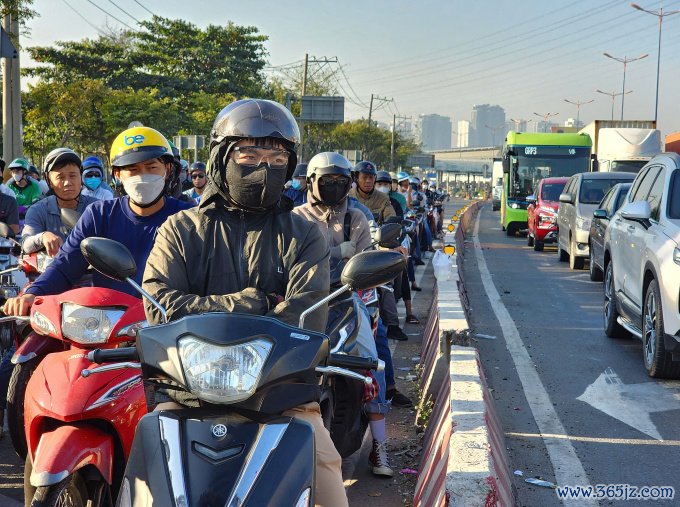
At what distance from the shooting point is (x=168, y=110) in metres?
44.9

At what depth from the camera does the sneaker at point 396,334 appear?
9.98 m

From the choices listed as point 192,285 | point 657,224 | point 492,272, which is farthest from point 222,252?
point 492,272

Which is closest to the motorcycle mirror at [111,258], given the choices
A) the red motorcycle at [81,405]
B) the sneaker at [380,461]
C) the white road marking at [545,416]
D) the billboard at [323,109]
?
the red motorcycle at [81,405]

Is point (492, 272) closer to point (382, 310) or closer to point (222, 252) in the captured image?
point (382, 310)

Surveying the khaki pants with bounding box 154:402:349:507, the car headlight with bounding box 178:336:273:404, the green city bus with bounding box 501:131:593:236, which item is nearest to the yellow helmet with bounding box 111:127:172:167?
the khaki pants with bounding box 154:402:349:507

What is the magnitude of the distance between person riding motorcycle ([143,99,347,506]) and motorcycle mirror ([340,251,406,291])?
0.21 metres

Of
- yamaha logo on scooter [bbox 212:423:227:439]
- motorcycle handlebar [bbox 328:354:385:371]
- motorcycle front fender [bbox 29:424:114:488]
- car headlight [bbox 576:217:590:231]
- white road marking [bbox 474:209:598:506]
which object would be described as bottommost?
white road marking [bbox 474:209:598:506]

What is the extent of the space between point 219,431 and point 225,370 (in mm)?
188

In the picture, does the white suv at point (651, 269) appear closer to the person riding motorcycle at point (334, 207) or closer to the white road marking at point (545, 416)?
the white road marking at point (545, 416)

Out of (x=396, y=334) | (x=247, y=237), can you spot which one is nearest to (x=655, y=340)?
(x=396, y=334)

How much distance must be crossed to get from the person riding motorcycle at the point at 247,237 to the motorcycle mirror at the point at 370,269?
213 mm

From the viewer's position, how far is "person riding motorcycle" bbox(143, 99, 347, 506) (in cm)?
326

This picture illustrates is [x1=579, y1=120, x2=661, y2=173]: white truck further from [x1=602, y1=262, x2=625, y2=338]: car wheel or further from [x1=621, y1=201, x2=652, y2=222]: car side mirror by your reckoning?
[x1=621, y1=201, x2=652, y2=222]: car side mirror

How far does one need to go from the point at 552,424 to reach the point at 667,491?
144 centimetres
